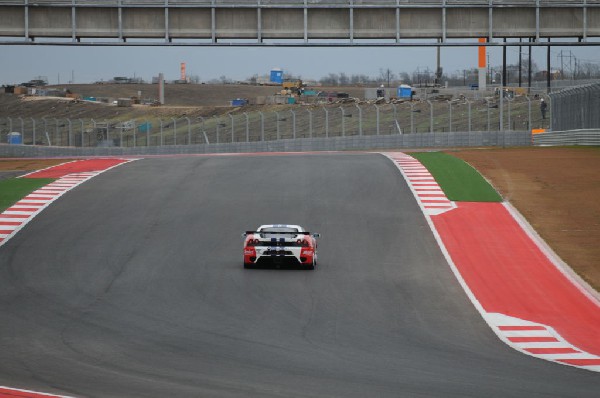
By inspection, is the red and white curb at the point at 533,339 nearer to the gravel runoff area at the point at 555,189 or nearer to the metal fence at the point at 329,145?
the gravel runoff area at the point at 555,189

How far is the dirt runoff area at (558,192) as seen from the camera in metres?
26.8

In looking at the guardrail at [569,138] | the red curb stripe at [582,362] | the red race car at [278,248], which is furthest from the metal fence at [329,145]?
the red curb stripe at [582,362]

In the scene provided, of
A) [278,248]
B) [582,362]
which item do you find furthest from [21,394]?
[278,248]

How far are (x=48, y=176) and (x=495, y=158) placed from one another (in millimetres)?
18358

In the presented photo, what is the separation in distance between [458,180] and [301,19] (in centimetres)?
802

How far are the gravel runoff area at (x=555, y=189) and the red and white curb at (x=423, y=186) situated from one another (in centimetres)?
209

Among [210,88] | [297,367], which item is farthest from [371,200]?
[210,88]

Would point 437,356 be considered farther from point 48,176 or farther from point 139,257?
point 48,176

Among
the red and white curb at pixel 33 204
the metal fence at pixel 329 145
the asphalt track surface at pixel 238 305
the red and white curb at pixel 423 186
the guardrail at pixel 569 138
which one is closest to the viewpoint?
the asphalt track surface at pixel 238 305

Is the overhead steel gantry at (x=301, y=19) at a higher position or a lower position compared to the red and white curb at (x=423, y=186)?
higher

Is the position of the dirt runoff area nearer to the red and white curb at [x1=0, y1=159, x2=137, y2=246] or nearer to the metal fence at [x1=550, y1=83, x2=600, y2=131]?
the metal fence at [x1=550, y1=83, x2=600, y2=131]

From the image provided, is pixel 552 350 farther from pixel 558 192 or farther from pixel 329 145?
pixel 329 145

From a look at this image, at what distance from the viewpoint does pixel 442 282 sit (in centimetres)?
2295

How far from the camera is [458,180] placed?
3778 cm
